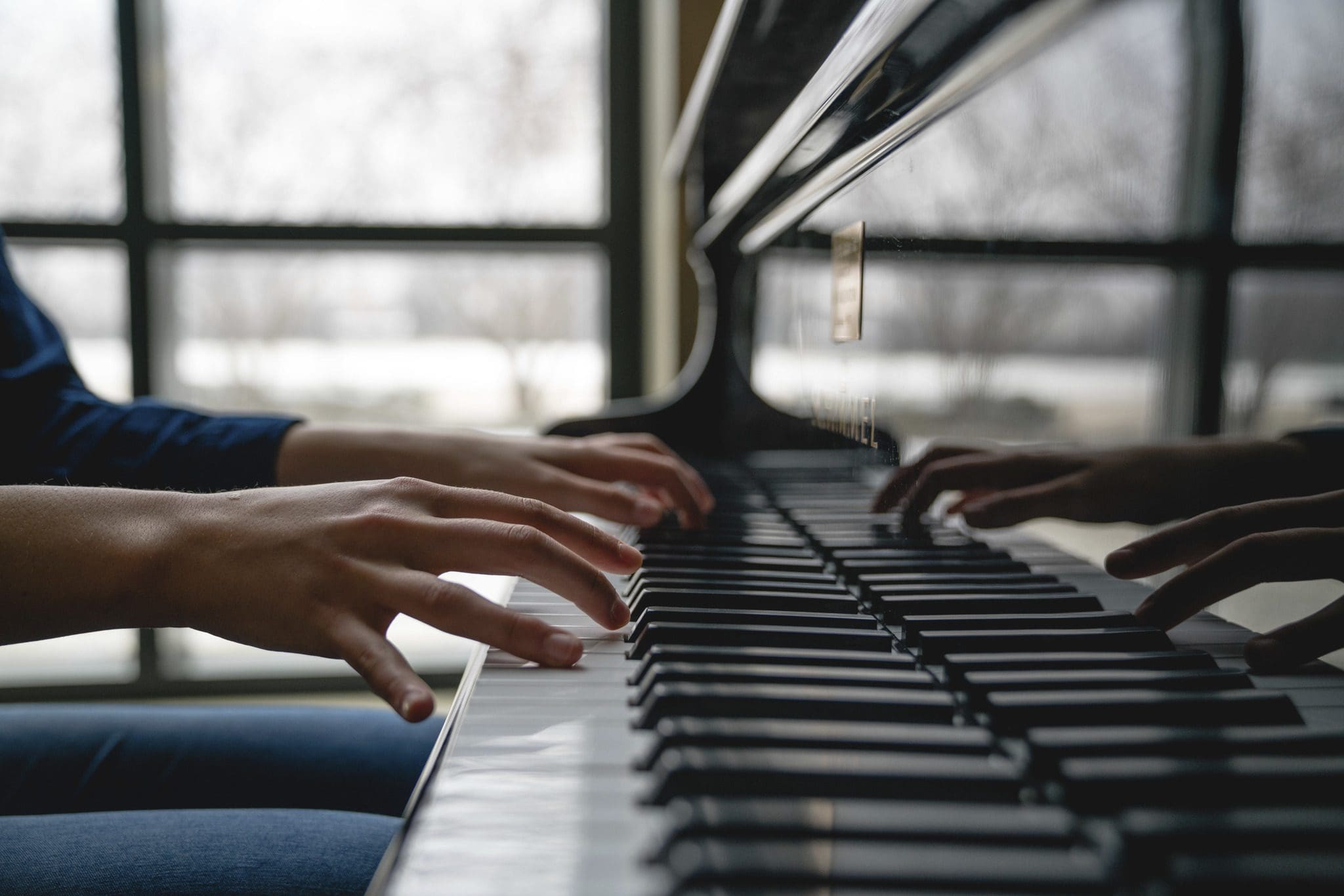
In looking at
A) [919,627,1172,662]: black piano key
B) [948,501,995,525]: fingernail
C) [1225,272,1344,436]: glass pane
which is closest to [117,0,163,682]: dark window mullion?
[948,501,995,525]: fingernail

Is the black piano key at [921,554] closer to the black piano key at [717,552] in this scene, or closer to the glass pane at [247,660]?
the black piano key at [717,552]

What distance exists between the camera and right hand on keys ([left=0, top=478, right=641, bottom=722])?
0.53 metres

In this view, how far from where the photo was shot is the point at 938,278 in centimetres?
73

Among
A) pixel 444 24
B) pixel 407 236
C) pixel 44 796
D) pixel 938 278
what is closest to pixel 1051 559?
pixel 938 278

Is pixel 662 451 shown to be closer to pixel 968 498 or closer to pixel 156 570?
pixel 968 498

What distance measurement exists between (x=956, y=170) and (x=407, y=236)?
1924 mm

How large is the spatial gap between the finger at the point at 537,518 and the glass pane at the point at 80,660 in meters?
2.20

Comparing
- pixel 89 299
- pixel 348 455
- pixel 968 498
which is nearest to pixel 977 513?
pixel 968 498

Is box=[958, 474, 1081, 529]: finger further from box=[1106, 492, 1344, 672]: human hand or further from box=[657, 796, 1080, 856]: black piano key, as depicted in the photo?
box=[657, 796, 1080, 856]: black piano key

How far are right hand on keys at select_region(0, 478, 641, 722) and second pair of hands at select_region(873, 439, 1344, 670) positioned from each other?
31 centimetres

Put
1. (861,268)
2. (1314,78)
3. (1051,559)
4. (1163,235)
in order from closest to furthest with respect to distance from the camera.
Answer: (1314,78) < (1163,235) < (1051,559) < (861,268)

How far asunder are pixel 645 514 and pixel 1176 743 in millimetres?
537

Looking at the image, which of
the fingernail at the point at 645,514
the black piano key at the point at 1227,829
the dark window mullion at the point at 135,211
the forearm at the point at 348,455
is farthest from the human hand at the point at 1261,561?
the dark window mullion at the point at 135,211

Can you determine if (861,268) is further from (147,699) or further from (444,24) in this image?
(147,699)
